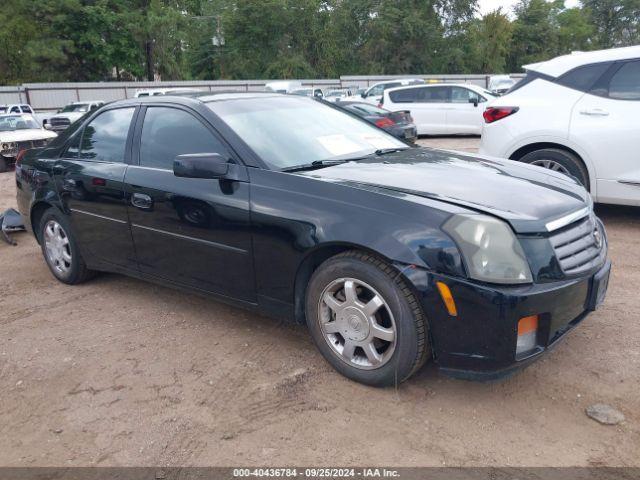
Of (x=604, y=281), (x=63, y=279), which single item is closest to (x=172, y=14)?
(x=63, y=279)

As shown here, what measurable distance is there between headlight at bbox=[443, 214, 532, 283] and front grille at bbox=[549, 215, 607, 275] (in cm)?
26

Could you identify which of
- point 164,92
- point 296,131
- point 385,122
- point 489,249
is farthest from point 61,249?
point 164,92

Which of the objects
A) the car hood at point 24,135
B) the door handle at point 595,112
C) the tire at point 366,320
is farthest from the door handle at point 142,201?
the car hood at point 24,135

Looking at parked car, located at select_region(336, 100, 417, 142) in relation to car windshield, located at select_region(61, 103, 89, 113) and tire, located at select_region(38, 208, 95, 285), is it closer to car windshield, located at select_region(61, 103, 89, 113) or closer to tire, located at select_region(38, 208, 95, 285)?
tire, located at select_region(38, 208, 95, 285)

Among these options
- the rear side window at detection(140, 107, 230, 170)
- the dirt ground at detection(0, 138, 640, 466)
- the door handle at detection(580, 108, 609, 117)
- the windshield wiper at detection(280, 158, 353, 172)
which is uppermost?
the rear side window at detection(140, 107, 230, 170)

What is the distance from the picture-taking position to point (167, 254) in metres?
3.89

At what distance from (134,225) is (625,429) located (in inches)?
126

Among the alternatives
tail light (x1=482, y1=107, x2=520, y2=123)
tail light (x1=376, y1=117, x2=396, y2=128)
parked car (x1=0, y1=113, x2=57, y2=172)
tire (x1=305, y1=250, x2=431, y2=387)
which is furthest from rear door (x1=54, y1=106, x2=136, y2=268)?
parked car (x1=0, y1=113, x2=57, y2=172)

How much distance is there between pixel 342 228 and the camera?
2957 mm

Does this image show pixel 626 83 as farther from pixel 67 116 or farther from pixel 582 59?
pixel 67 116

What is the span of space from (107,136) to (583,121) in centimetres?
448

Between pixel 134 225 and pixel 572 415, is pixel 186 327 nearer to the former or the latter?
pixel 134 225

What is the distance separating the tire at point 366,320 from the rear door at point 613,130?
374 cm

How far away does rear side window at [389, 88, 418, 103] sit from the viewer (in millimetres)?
17562
